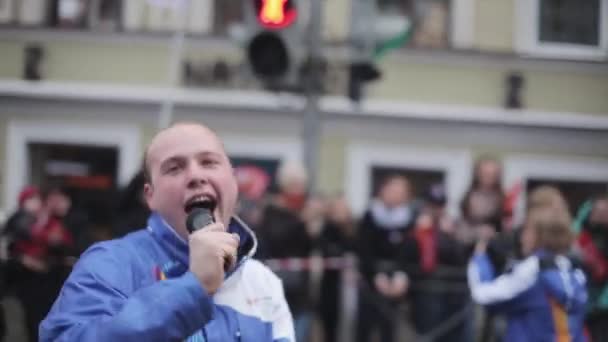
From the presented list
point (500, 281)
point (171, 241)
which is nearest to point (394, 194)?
point (500, 281)

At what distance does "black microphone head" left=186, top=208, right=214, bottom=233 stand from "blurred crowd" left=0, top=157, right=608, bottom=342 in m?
4.46

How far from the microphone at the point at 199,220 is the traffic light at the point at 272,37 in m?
5.44

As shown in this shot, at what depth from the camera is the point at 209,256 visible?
1830 millimetres

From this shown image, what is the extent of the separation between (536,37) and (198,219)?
560 inches

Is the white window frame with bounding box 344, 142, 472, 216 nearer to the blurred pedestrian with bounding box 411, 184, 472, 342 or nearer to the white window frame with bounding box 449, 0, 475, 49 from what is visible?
the white window frame with bounding box 449, 0, 475, 49

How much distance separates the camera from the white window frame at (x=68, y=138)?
15.1 metres

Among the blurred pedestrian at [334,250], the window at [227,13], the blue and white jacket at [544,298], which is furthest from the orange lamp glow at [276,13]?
the window at [227,13]

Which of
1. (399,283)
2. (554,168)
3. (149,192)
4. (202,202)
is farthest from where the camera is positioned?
(554,168)

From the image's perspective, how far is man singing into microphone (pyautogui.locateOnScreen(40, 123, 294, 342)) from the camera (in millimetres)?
1798

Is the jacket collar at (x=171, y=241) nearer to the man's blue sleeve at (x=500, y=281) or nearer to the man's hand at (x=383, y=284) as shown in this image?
the man's blue sleeve at (x=500, y=281)

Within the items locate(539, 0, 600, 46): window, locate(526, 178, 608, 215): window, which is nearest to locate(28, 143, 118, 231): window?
locate(526, 178, 608, 215): window

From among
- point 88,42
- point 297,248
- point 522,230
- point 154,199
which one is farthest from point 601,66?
point 154,199

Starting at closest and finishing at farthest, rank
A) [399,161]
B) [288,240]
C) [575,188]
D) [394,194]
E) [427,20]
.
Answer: [288,240] < [394,194] < [575,188] < [399,161] < [427,20]

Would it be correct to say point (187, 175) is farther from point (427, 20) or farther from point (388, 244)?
point (427, 20)
